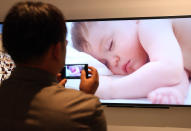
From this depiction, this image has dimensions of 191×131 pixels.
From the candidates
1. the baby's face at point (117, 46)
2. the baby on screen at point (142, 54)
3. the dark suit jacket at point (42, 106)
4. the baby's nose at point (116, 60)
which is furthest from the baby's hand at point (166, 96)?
the dark suit jacket at point (42, 106)

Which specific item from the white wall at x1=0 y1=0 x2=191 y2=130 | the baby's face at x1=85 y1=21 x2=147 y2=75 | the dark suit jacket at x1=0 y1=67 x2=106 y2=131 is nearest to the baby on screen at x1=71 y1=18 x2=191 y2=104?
the baby's face at x1=85 y1=21 x2=147 y2=75

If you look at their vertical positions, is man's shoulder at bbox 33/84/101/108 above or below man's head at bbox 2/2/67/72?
below

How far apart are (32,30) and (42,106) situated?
0.21 metres

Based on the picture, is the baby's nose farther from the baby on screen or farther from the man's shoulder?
the man's shoulder

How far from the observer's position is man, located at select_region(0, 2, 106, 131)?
2.20ft

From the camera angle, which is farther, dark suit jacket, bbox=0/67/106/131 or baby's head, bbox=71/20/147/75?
baby's head, bbox=71/20/147/75

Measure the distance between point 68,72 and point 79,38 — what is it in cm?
48

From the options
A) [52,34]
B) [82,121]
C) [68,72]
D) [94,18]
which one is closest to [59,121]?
[82,121]

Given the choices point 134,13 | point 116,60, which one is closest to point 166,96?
point 116,60

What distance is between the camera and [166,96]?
2.17 meters

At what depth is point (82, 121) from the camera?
26.9 inches

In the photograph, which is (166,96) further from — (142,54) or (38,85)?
(38,85)

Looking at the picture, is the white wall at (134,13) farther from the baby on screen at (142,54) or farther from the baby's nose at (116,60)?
the baby's nose at (116,60)

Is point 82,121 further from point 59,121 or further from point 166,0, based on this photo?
point 166,0
